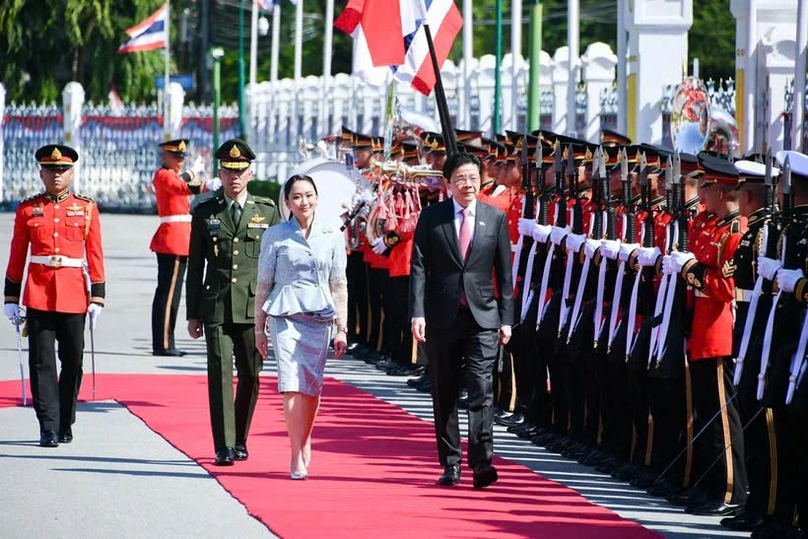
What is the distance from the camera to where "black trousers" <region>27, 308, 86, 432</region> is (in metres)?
11.6

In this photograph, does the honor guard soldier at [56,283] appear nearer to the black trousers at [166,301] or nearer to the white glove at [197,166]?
the black trousers at [166,301]

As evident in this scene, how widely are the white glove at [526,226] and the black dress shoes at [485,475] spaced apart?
246 cm

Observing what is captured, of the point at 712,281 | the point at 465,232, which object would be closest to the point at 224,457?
the point at 465,232

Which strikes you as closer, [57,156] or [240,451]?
[240,451]

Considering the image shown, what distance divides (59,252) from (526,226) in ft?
9.77

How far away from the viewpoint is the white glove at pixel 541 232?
11805 mm

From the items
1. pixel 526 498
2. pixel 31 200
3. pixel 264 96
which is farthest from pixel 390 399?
pixel 264 96

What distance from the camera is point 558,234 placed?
11617mm

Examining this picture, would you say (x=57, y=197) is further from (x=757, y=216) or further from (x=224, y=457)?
(x=757, y=216)

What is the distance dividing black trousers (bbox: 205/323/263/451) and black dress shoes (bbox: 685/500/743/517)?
2847mm

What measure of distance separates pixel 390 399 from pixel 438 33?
11.1 feet

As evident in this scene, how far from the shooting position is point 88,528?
8.84 metres

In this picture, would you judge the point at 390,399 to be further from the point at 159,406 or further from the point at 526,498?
the point at 526,498

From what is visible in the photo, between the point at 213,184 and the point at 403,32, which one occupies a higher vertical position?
the point at 403,32
